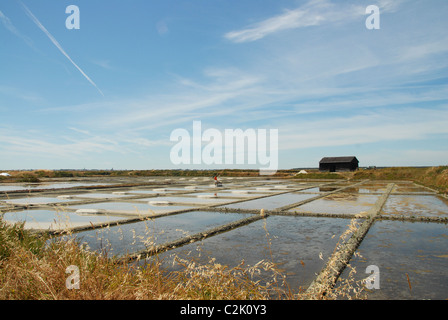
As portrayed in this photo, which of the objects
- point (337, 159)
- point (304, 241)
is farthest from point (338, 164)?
point (304, 241)

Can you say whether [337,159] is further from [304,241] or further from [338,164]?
[304,241]

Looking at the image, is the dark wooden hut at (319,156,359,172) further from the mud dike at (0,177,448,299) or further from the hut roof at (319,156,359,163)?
the mud dike at (0,177,448,299)

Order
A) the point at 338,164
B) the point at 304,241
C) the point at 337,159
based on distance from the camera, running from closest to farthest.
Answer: the point at 304,241, the point at 338,164, the point at 337,159

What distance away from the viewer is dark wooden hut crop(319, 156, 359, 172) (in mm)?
54750

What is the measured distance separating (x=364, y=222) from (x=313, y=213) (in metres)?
1.91

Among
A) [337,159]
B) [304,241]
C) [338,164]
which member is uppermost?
[337,159]

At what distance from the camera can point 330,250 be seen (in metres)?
5.78

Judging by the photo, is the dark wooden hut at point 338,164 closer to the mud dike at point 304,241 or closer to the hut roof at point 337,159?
the hut roof at point 337,159

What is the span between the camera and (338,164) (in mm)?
55906

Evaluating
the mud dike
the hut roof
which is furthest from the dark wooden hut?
the mud dike
